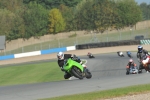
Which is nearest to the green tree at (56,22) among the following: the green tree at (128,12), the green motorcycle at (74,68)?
the green tree at (128,12)

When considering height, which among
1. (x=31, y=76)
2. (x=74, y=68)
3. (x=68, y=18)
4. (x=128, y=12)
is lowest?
(x=31, y=76)

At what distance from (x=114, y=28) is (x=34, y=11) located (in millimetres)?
16787

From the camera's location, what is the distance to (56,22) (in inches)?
3563

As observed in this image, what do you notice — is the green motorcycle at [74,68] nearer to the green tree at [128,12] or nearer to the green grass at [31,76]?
the green grass at [31,76]

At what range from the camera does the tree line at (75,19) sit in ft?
279

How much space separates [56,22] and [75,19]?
13.3 ft

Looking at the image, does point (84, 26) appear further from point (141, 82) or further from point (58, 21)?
point (141, 82)

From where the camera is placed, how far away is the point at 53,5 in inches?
4906

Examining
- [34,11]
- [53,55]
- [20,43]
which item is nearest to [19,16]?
[34,11]

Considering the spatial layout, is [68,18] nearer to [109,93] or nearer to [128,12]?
[128,12]

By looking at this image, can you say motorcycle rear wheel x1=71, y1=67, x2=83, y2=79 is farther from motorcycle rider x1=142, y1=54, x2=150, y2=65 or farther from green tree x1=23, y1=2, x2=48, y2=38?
green tree x1=23, y1=2, x2=48, y2=38

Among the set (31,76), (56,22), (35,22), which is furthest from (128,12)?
(31,76)

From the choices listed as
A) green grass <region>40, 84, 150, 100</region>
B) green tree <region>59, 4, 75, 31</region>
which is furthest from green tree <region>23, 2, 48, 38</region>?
green grass <region>40, 84, 150, 100</region>

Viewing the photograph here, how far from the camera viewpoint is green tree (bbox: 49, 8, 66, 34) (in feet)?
295
